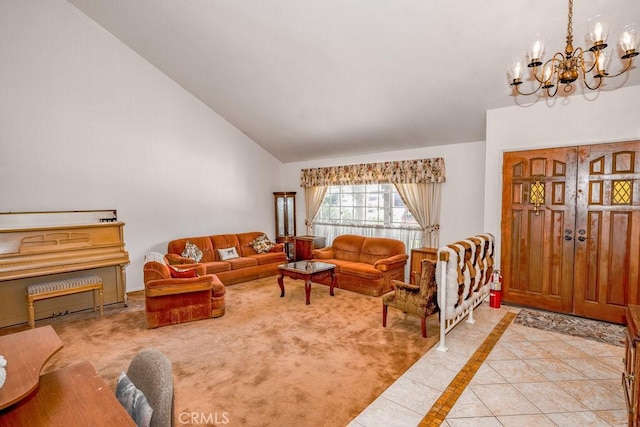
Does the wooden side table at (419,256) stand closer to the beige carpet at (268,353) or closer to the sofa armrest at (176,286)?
the beige carpet at (268,353)

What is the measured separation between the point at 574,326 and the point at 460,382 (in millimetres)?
2021

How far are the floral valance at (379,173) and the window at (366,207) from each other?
0.73 ft

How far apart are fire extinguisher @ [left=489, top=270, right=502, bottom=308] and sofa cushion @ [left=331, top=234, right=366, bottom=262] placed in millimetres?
2261

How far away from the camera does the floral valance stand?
17.9 ft

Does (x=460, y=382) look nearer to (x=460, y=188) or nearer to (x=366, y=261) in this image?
(x=366, y=261)

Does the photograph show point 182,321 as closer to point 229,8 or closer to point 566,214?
point 229,8

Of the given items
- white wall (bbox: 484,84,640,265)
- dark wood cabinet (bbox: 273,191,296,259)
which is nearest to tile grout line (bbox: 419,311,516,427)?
white wall (bbox: 484,84,640,265)

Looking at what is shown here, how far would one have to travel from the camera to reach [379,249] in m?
5.66

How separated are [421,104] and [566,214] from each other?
2272mm

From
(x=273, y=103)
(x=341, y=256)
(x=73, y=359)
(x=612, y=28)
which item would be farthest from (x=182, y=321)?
(x=612, y=28)

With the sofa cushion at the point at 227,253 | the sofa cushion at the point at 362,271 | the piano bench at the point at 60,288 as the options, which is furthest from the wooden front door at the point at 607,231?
the piano bench at the point at 60,288

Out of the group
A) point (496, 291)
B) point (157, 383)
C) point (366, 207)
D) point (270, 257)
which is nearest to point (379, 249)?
point (366, 207)

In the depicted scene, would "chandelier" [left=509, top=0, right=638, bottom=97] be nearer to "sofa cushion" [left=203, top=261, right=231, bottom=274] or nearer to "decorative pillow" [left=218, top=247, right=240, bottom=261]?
"sofa cushion" [left=203, top=261, right=231, bottom=274]

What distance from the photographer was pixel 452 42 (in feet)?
10.9
